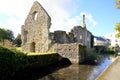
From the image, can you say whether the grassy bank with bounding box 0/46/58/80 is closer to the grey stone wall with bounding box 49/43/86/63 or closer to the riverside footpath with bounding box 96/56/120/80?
the riverside footpath with bounding box 96/56/120/80

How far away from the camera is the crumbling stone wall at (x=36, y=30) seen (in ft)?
119

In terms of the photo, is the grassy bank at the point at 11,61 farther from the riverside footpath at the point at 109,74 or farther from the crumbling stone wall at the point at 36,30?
the crumbling stone wall at the point at 36,30

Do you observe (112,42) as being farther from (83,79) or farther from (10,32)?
(83,79)

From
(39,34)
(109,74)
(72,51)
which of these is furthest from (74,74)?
(39,34)

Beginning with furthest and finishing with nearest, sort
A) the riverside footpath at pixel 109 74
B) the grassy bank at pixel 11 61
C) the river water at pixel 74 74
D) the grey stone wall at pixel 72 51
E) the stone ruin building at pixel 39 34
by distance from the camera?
the stone ruin building at pixel 39 34
the grey stone wall at pixel 72 51
the river water at pixel 74 74
the grassy bank at pixel 11 61
the riverside footpath at pixel 109 74

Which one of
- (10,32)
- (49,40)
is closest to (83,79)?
(49,40)

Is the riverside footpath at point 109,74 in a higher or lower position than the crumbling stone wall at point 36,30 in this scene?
lower

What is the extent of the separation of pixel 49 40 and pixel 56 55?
17.7 ft

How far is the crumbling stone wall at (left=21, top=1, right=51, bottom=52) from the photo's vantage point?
3616 cm

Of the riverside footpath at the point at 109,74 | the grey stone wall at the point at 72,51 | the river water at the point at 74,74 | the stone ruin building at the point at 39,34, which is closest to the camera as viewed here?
the riverside footpath at the point at 109,74

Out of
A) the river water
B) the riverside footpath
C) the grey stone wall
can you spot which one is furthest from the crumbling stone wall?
the riverside footpath

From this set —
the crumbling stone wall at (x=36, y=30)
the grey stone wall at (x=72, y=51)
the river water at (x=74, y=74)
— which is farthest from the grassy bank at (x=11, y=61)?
the crumbling stone wall at (x=36, y=30)

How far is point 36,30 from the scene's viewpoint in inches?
1484

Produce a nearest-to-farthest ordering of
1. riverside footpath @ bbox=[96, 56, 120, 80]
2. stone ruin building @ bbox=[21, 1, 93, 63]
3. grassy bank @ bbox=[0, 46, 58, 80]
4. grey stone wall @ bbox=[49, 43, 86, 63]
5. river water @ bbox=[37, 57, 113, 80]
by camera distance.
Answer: riverside footpath @ bbox=[96, 56, 120, 80], grassy bank @ bbox=[0, 46, 58, 80], river water @ bbox=[37, 57, 113, 80], grey stone wall @ bbox=[49, 43, 86, 63], stone ruin building @ bbox=[21, 1, 93, 63]
